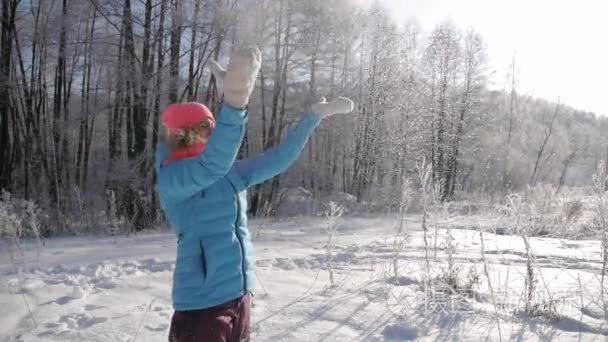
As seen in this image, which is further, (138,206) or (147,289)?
(138,206)

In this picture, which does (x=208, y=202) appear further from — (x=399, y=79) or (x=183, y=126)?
(x=399, y=79)

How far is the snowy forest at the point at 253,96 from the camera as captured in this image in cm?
1085

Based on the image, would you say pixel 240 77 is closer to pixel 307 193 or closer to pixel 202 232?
pixel 202 232

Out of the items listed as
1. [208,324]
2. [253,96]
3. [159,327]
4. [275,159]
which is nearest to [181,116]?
[275,159]

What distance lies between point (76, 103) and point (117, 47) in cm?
691

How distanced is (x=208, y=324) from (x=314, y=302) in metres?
1.58

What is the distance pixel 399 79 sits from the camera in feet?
63.0

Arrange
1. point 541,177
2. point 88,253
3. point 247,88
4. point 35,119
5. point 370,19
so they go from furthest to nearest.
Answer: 1. point 541,177
2. point 370,19
3. point 35,119
4. point 88,253
5. point 247,88

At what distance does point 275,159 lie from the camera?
1.72 m

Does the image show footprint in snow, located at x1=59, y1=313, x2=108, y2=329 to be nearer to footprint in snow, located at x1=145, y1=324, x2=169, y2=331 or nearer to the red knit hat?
footprint in snow, located at x1=145, y1=324, x2=169, y2=331

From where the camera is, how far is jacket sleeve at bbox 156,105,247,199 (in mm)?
1299

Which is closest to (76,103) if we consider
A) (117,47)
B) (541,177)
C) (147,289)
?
(117,47)

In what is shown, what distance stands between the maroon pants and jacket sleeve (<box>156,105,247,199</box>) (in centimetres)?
42

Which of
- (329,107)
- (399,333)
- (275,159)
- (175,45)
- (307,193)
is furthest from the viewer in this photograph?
(307,193)
